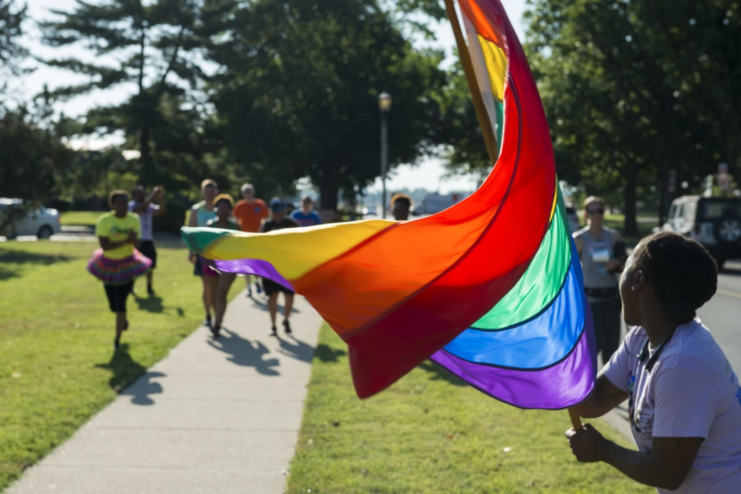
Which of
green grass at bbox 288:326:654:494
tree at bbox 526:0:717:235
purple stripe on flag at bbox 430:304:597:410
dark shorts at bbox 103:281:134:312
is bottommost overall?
green grass at bbox 288:326:654:494

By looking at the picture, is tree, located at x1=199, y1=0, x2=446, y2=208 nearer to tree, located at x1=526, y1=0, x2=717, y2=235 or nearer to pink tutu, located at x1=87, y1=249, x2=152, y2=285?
tree, located at x1=526, y1=0, x2=717, y2=235

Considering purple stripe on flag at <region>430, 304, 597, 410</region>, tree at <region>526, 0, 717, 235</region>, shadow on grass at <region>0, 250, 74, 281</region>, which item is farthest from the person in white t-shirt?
tree at <region>526, 0, 717, 235</region>

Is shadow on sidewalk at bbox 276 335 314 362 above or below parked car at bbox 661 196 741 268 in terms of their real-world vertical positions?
below

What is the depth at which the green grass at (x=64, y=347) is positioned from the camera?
5.88m

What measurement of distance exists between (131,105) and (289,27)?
9462 mm

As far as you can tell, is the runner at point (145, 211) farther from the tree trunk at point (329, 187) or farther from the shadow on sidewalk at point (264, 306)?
the tree trunk at point (329, 187)

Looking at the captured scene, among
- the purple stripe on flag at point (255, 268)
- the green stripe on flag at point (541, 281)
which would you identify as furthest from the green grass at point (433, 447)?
the purple stripe on flag at point (255, 268)

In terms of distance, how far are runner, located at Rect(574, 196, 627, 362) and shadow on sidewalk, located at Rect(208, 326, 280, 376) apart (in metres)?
3.30

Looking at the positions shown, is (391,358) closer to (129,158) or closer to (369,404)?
(369,404)

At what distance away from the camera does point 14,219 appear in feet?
83.9

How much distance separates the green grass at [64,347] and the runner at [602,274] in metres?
4.38

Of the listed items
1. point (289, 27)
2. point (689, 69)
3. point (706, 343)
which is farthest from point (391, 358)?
point (289, 27)

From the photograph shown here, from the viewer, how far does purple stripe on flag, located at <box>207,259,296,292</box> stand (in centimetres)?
223

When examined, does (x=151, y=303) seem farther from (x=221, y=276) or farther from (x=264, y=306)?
(x=221, y=276)
